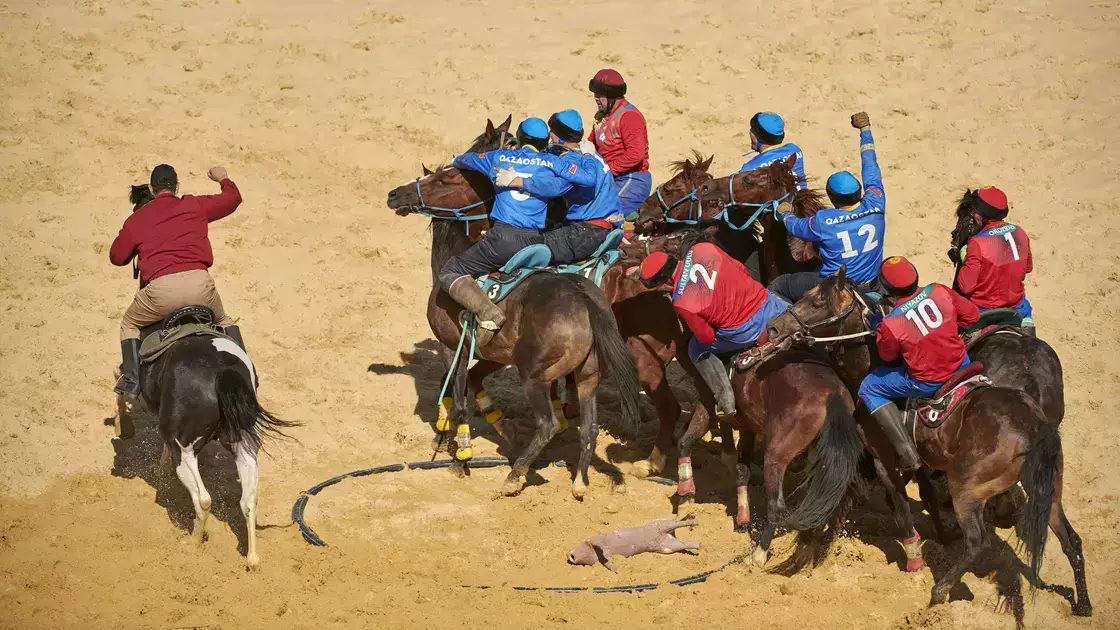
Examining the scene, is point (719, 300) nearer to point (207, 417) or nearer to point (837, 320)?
point (837, 320)

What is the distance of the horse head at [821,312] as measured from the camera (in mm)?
7742

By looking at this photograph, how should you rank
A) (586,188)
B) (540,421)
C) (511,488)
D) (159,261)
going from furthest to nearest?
(586,188), (511,488), (540,421), (159,261)

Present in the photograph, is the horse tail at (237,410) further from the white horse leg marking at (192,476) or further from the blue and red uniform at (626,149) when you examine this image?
the blue and red uniform at (626,149)

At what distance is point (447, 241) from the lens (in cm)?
980

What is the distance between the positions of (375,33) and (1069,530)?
43.5ft

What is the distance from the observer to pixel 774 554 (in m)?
7.79

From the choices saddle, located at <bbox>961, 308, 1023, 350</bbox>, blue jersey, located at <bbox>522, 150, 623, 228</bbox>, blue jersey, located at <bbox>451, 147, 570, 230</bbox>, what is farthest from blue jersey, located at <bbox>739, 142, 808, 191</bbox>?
saddle, located at <bbox>961, 308, 1023, 350</bbox>

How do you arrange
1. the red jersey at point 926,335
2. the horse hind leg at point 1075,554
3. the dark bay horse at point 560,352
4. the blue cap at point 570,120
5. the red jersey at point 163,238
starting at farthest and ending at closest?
the blue cap at point 570,120 < the dark bay horse at point 560,352 < the red jersey at point 163,238 < the red jersey at point 926,335 < the horse hind leg at point 1075,554

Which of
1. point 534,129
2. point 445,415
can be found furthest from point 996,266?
point 445,415

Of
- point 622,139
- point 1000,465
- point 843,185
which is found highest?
point 622,139

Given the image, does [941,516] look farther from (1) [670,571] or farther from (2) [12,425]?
(2) [12,425]

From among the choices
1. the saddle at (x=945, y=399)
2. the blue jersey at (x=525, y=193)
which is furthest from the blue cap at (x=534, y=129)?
the saddle at (x=945, y=399)

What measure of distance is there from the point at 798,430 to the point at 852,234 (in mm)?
1906

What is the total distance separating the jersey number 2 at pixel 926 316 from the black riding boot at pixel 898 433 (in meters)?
0.64
